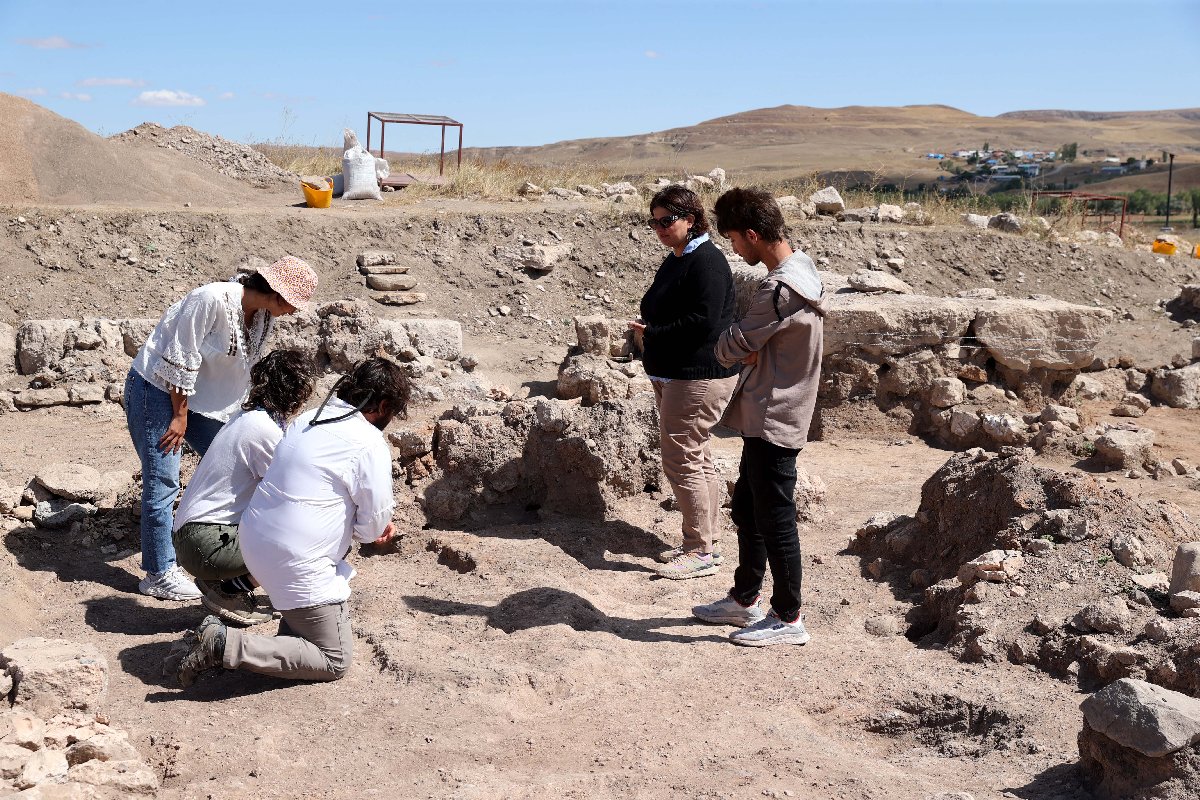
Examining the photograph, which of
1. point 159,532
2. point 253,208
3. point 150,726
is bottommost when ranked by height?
point 150,726

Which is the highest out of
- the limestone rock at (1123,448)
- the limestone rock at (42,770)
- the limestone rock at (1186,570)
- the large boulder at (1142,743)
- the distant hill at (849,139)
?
the distant hill at (849,139)

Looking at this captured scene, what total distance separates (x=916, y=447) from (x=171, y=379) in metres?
6.00

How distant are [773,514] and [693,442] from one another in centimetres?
103

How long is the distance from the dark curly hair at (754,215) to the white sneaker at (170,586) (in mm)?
2950

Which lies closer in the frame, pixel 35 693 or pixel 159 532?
pixel 35 693

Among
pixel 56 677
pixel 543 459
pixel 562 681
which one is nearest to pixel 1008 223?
pixel 543 459

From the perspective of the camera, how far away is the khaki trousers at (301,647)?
12.6 feet

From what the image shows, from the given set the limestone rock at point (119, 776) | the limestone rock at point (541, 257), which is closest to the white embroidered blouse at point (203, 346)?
the limestone rock at point (119, 776)

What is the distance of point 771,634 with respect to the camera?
453 cm

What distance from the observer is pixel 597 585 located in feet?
17.4

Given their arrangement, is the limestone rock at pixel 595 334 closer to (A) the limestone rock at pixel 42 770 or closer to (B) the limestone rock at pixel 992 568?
(B) the limestone rock at pixel 992 568

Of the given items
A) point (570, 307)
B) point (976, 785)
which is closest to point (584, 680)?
point (976, 785)

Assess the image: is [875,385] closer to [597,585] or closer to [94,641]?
[597,585]

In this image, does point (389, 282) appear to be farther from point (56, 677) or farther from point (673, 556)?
point (56, 677)
